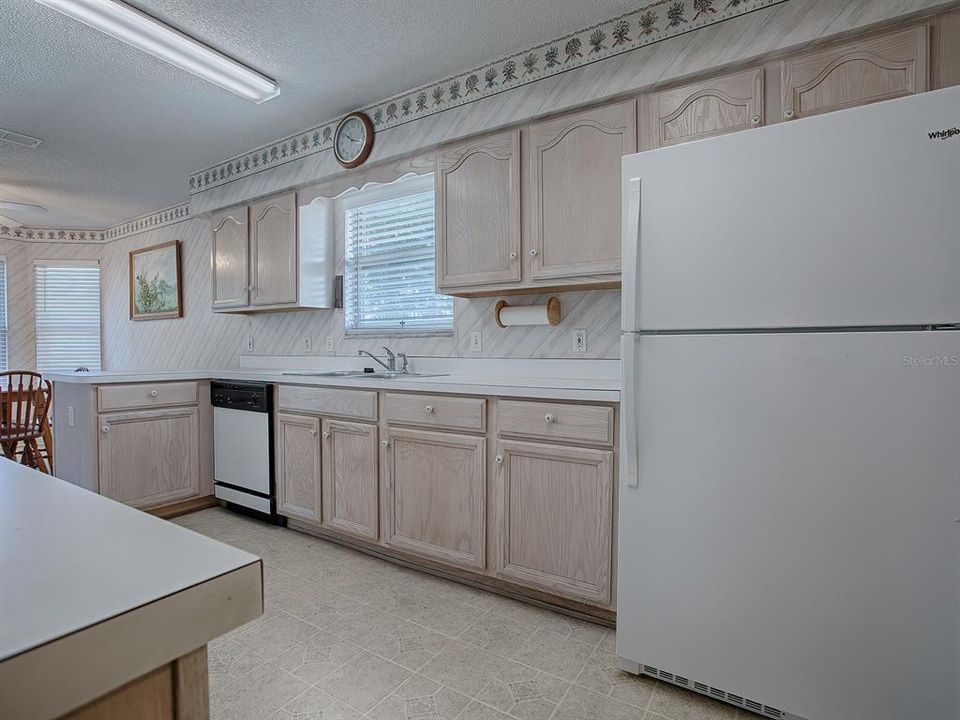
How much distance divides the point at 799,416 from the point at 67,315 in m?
7.19

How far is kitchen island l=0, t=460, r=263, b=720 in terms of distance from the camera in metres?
0.34

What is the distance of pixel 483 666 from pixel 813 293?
5.19 ft

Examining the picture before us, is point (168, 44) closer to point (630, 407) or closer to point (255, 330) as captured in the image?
point (255, 330)

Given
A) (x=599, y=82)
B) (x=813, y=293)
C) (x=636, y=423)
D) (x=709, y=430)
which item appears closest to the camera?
(x=813, y=293)

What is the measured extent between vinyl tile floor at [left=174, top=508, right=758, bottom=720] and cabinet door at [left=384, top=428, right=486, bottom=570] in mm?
185

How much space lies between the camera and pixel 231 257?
3.99m

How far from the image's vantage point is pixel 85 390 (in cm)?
319

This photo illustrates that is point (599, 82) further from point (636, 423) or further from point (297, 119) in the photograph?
point (297, 119)

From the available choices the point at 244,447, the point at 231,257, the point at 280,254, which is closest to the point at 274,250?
the point at 280,254

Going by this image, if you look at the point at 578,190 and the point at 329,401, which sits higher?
the point at 578,190

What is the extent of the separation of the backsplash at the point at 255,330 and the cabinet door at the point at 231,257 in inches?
12.2

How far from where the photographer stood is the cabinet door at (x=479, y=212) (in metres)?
2.51

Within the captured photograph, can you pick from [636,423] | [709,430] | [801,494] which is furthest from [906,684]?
[636,423]

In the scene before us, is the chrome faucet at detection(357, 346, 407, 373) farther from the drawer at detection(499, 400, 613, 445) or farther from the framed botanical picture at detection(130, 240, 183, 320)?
the framed botanical picture at detection(130, 240, 183, 320)
